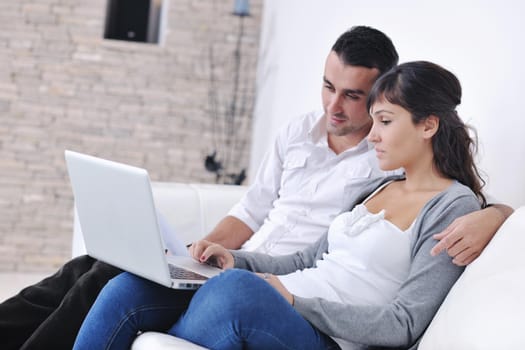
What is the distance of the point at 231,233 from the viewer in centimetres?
283

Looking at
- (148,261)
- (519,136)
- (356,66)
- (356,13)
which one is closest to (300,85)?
(356,13)

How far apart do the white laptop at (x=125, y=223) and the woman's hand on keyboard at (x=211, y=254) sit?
2 cm

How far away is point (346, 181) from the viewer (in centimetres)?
258

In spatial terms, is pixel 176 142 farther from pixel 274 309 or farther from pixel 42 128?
pixel 274 309

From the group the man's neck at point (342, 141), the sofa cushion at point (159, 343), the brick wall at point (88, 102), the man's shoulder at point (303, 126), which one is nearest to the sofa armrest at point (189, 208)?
the man's shoulder at point (303, 126)

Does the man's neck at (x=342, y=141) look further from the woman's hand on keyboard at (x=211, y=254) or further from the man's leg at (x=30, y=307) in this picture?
the man's leg at (x=30, y=307)

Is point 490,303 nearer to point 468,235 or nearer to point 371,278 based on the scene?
point 468,235

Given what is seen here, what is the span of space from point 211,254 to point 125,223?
1.08 ft

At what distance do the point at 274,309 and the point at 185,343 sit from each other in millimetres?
199

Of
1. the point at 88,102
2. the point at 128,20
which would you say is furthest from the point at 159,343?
the point at 128,20

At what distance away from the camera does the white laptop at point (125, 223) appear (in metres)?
1.86

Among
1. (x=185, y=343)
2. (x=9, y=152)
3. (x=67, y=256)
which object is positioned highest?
(x=185, y=343)

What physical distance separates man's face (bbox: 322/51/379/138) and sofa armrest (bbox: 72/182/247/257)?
707 millimetres

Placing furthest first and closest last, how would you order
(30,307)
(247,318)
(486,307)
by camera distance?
(30,307)
(247,318)
(486,307)
